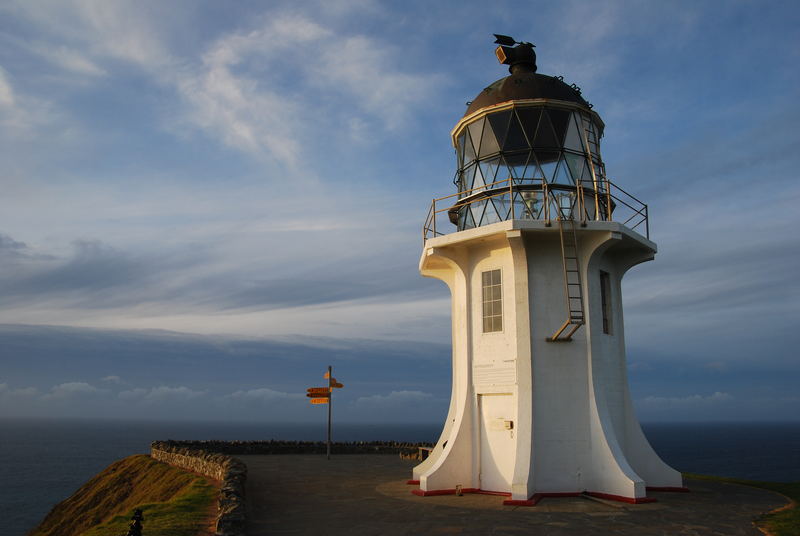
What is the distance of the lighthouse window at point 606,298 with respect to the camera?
16.9 metres

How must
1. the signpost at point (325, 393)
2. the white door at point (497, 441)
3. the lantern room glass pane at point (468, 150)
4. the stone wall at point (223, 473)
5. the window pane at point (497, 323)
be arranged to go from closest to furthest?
the stone wall at point (223, 473)
the white door at point (497, 441)
the window pane at point (497, 323)
the lantern room glass pane at point (468, 150)
the signpost at point (325, 393)

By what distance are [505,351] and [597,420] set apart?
9.26 feet

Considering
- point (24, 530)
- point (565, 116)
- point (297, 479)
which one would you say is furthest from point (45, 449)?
point (565, 116)

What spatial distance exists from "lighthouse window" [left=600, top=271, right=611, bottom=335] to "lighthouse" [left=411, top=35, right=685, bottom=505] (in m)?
0.04

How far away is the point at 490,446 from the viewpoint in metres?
16.0

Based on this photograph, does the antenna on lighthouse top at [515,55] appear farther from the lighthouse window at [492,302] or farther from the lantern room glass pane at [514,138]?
the lighthouse window at [492,302]

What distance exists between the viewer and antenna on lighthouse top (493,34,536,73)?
18.8 meters

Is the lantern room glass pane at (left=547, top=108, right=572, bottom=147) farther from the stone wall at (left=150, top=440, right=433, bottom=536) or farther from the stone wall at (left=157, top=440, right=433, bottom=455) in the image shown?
the stone wall at (left=157, top=440, right=433, bottom=455)

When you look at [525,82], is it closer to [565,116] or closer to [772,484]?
[565,116]

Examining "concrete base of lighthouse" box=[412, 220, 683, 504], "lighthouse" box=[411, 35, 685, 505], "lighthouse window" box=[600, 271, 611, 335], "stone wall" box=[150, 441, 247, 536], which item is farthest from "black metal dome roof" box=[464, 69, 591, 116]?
"stone wall" box=[150, 441, 247, 536]

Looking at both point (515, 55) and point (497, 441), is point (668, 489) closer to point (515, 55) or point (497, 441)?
point (497, 441)

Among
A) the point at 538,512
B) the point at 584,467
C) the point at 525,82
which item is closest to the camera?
the point at 538,512

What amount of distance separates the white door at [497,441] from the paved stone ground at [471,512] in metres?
0.66

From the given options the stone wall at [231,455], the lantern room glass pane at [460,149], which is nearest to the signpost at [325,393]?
the stone wall at [231,455]
